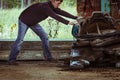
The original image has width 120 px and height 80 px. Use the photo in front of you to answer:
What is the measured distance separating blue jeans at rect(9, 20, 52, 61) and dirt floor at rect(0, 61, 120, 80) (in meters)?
0.54

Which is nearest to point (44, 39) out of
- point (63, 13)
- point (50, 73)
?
point (63, 13)

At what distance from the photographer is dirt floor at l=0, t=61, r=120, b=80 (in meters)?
7.39

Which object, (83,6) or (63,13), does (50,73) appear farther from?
(83,6)

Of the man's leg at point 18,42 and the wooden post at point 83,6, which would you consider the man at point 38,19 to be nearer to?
the man's leg at point 18,42

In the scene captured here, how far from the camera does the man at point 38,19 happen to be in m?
9.70

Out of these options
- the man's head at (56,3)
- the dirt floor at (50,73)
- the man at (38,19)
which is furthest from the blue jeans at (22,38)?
the man's head at (56,3)

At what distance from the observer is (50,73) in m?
8.03

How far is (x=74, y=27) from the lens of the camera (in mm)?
10164

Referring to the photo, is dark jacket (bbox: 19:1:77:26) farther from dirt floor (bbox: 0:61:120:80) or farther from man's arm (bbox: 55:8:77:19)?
dirt floor (bbox: 0:61:120:80)

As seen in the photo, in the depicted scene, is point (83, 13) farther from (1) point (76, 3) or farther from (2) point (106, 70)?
(2) point (106, 70)

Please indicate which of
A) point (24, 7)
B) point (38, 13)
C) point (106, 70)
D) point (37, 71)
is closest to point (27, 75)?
point (37, 71)

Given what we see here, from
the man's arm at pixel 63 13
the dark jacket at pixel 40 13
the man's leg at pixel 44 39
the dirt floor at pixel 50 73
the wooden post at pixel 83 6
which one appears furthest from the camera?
the wooden post at pixel 83 6

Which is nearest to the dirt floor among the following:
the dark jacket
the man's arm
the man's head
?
the dark jacket

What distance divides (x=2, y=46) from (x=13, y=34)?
510mm
